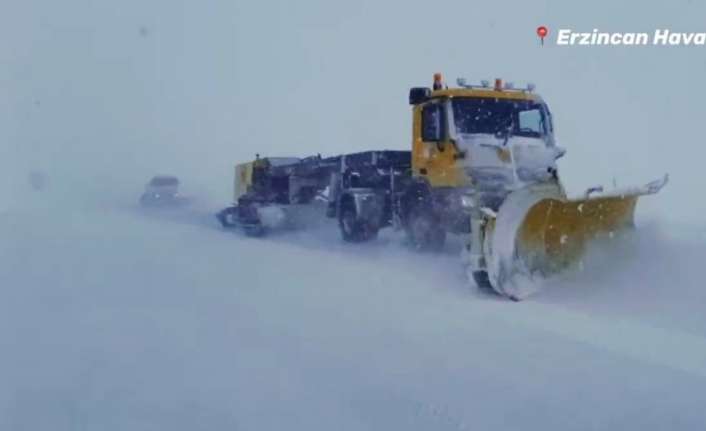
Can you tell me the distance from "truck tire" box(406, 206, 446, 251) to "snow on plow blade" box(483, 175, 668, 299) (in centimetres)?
229

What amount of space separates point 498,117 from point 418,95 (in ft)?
3.66

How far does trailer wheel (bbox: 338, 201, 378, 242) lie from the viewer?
9992mm

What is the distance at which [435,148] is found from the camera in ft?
27.7

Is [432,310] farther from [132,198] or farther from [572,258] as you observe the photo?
[132,198]

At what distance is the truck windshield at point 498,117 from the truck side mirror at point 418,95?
49 cm

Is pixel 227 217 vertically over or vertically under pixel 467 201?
under

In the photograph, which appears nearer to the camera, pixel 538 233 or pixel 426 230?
pixel 538 233

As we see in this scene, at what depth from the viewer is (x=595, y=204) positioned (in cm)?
643

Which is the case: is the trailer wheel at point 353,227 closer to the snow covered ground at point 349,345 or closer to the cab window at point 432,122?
the snow covered ground at point 349,345

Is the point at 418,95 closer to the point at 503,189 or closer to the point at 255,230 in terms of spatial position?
the point at 503,189

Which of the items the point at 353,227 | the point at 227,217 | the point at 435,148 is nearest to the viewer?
the point at 435,148

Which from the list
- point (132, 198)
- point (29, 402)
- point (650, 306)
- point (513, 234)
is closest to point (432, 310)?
point (513, 234)

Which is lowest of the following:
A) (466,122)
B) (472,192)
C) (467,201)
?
(467,201)

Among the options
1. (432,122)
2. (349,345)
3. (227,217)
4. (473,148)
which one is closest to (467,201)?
(473,148)
